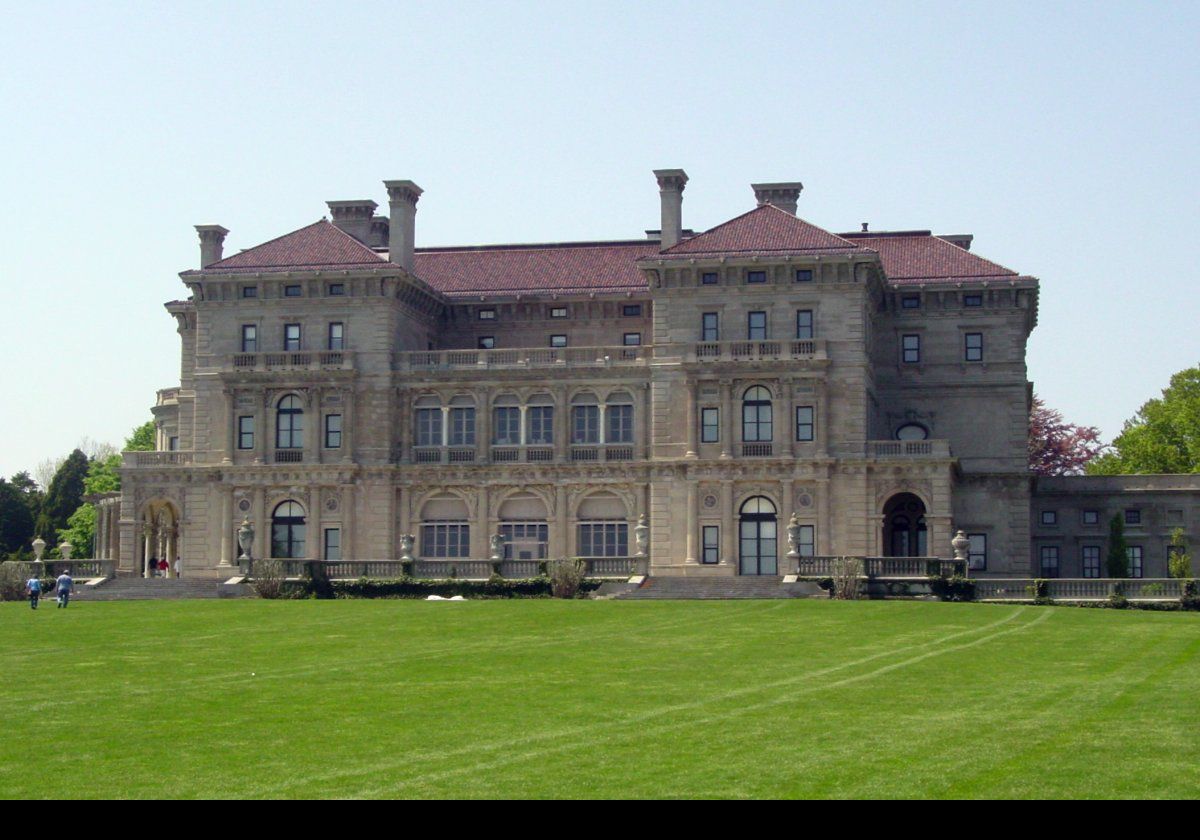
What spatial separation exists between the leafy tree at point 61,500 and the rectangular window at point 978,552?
76517mm

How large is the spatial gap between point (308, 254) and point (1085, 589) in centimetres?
3552

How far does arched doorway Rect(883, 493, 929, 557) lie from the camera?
71.9 m

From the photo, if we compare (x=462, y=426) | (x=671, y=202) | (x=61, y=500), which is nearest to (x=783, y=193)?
(x=671, y=202)

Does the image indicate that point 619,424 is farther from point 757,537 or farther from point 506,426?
point 757,537

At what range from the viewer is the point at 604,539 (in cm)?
7150

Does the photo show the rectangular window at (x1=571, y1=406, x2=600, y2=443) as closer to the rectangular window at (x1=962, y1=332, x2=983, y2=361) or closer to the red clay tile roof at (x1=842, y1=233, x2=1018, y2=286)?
the red clay tile roof at (x1=842, y1=233, x2=1018, y2=286)

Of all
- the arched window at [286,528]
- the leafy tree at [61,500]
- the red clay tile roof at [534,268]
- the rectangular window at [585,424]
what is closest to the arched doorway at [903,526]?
the rectangular window at [585,424]

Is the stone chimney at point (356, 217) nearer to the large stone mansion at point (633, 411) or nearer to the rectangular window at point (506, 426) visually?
the large stone mansion at point (633, 411)

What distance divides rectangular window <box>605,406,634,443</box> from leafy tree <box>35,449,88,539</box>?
67527 millimetres

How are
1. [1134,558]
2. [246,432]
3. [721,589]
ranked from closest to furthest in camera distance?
[721,589], [246,432], [1134,558]

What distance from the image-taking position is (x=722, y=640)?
125 ft

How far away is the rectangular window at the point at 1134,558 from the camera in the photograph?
75.8 m
